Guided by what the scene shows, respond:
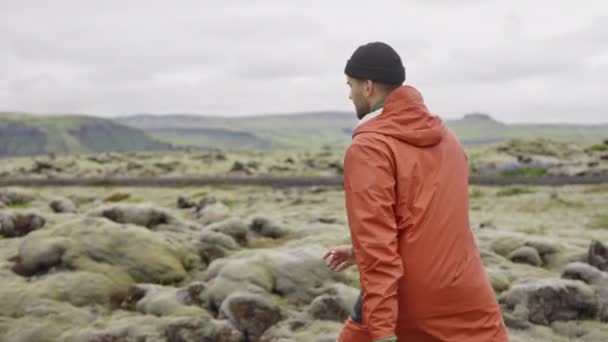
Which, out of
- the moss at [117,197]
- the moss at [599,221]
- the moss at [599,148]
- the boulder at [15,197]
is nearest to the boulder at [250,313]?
the moss at [599,221]

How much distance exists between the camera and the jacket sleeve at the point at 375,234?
4.69 metres

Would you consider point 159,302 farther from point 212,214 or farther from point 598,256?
point 212,214

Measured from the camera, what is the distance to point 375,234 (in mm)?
4738

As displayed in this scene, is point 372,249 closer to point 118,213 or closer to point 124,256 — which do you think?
point 124,256

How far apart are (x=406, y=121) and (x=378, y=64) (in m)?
0.51

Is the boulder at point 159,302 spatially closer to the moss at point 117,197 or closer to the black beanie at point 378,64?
the black beanie at point 378,64

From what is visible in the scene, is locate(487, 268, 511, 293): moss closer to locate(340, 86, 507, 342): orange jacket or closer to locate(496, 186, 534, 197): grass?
locate(340, 86, 507, 342): orange jacket

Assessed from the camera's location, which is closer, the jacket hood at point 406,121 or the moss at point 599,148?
the jacket hood at point 406,121

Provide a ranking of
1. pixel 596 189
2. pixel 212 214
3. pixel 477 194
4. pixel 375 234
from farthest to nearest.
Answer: pixel 477 194 → pixel 596 189 → pixel 212 214 → pixel 375 234

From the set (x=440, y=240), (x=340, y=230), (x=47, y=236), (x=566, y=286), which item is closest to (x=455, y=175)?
(x=440, y=240)

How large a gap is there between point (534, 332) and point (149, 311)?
311 inches

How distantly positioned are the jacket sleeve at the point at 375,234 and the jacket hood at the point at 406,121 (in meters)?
0.25

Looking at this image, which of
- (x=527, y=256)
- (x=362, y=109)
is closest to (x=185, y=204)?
(x=527, y=256)

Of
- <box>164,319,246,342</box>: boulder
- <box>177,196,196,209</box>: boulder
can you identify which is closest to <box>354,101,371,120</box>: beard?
<box>164,319,246,342</box>: boulder
